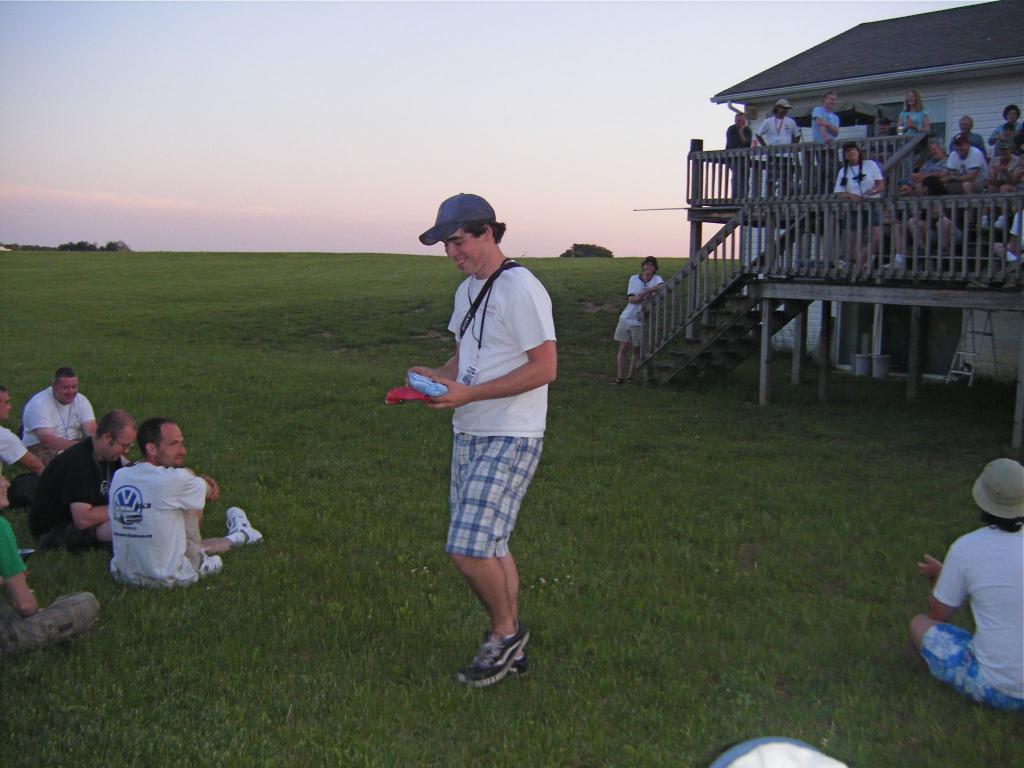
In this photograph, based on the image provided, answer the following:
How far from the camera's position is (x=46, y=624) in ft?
16.2

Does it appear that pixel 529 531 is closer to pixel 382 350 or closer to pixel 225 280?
pixel 382 350

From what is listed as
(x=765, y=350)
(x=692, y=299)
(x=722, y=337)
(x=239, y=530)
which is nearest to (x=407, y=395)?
(x=239, y=530)

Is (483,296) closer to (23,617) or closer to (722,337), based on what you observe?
(23,617)

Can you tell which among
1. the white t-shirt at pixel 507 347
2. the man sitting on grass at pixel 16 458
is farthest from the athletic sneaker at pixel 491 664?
the man sitting on grass at pixel 16 458

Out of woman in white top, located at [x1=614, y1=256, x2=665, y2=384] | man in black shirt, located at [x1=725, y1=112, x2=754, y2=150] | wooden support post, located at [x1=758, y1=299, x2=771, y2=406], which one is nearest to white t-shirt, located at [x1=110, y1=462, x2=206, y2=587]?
wooden support post, located at [x1=758, y1=299, x2=771, y2=406]

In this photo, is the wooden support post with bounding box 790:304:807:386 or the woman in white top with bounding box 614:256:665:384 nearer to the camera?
the woman in white top with bounding box 614:256:665:384

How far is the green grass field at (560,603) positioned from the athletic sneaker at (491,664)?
10 cm

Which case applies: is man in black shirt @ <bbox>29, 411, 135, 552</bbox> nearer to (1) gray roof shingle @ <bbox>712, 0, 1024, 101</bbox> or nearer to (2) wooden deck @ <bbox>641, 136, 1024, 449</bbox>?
(2) wooden deck @ <bbox>641, 136, 1024, 449</bbox>

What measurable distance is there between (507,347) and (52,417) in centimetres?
622

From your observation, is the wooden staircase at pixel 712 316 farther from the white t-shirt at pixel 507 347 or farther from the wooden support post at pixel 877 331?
the white t-shirt at pixel 507 347

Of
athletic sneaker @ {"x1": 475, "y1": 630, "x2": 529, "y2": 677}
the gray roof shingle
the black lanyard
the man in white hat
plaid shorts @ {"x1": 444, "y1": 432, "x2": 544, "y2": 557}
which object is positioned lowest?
athletic sneaker @ {"x1": 475, "y1": 630, "x2": 529, "y2": 677}

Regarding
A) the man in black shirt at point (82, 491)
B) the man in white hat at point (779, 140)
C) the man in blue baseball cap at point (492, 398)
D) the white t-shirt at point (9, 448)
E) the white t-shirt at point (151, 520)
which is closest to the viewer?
the man in blue baseball cap at point (492, 398)

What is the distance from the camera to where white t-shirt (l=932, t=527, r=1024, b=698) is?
436 cm

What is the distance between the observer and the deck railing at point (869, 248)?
39.0 feet
